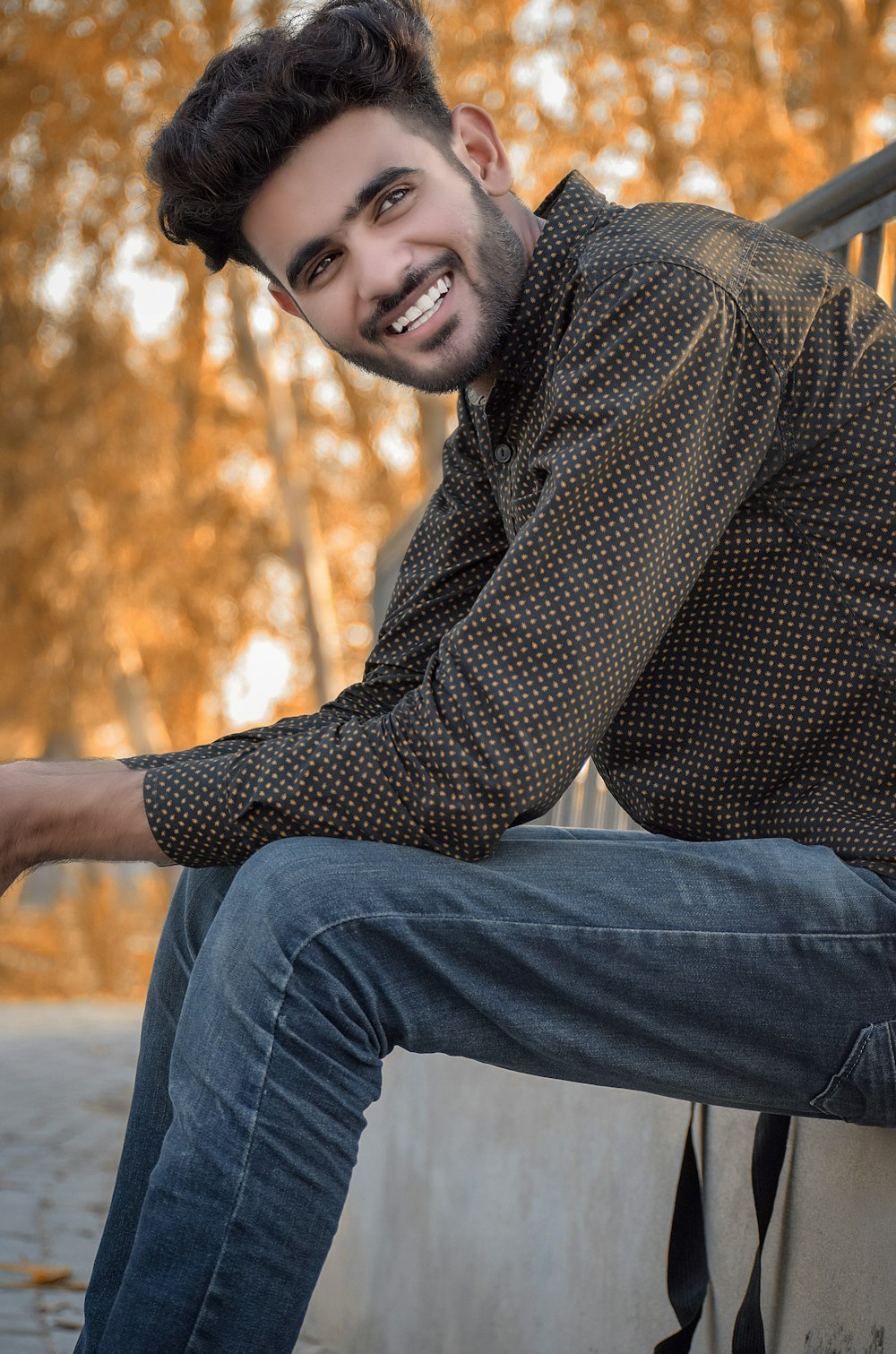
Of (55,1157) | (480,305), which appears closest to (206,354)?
(55,1157)

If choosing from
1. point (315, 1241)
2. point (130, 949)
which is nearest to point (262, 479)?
point (130, 949)

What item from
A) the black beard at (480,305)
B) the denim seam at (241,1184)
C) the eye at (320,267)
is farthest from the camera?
the eye at (320,267)

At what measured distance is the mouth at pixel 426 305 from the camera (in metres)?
2.14

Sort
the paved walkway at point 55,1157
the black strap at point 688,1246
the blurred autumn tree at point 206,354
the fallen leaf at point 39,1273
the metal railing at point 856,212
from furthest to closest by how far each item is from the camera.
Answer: the blurred autumn tree at point 206,354
the fallen leaf at point 39,1273
the paved walkway at point 55,1157
the metal railing at point 856,212
the black strap at point 688,1246

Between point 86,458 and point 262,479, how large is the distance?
190cm

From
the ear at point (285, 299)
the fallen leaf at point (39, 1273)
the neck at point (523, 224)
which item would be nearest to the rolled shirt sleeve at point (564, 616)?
the neck at point (523, 224)

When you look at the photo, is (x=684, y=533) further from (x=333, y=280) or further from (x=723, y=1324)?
(x=723, y=1324)

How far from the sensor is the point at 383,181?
2125 millimetres

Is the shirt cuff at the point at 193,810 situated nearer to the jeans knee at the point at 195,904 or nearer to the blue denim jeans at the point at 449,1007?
the blue denim jeans at the point at 449,1007

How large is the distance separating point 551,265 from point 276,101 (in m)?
0.50

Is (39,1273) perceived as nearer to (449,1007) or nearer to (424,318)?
(449,1007)

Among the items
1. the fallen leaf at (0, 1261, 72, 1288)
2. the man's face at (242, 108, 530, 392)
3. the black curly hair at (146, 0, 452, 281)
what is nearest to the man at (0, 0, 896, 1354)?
the man's face at (242, 108, 530, 392)

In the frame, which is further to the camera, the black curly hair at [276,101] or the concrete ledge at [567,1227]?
the black curly hair at [276,101]

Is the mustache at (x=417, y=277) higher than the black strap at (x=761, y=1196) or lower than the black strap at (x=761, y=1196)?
higher
